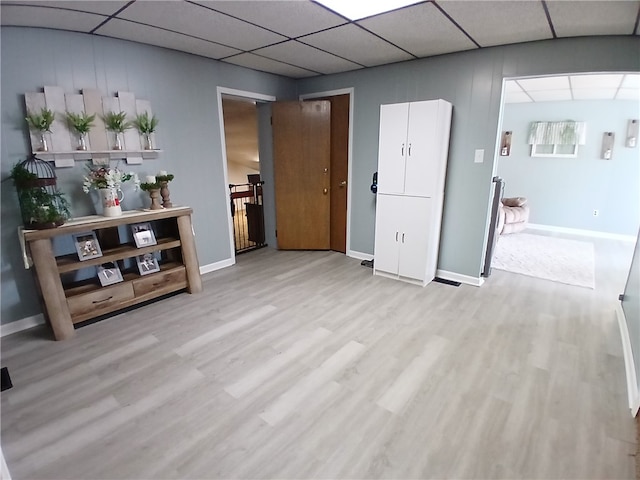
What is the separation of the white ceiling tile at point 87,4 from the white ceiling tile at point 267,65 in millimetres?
1373

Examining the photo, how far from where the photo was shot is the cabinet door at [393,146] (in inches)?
134

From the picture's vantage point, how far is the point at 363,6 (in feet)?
7.45

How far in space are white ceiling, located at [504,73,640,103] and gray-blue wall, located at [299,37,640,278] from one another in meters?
0.93

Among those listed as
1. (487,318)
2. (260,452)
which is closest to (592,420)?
(487,318)

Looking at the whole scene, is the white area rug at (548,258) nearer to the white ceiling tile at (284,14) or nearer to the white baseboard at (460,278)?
the white baseboard at (460,278)

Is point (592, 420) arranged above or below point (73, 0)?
below

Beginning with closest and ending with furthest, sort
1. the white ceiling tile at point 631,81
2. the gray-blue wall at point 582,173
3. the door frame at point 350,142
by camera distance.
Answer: the white ceiling tile at point 631,81 → the door frame at point 350,142 → the gray-blue wall at point 582,173

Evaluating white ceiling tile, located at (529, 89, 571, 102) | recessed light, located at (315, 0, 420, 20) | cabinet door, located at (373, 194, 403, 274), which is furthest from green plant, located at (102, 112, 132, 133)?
white ceiling tile, located at (529, 89, 571, 102)

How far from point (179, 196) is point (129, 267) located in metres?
0.89

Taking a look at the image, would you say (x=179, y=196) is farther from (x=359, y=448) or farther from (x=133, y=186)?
(x=359, y=448)

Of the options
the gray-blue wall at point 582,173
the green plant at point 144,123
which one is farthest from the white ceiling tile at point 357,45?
the gray-blue wall at point 582,173

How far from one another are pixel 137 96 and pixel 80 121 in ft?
2.10

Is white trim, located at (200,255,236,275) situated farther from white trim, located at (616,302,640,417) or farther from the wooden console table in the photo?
white trim, located at (616,302,640,417)

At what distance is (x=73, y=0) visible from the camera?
2.09 m
